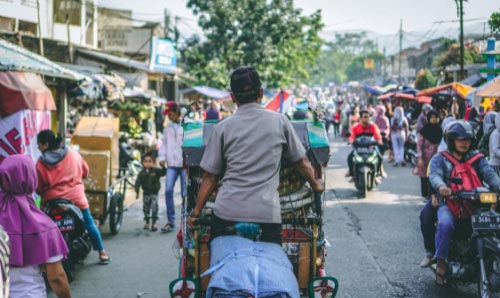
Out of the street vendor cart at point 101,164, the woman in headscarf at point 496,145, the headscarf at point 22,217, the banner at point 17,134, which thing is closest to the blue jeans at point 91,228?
the street vendor cart at point 101,164

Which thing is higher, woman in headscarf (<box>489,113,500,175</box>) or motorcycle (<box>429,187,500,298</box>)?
woman in headscarf (<box>489,113,500,175</box>)

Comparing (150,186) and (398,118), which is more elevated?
(398,118)

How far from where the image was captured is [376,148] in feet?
41.9

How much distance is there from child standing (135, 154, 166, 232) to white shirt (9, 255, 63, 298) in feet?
17.4

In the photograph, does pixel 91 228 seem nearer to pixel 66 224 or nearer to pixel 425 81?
pixel 66 224

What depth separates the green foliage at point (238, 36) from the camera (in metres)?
32.9

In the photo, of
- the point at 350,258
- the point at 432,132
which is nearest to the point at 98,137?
the point at 350,258

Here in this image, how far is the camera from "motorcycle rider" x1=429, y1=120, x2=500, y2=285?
5742 mm

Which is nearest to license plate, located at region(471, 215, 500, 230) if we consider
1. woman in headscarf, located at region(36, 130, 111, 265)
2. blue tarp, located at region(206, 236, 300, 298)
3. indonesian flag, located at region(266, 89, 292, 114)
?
blue tarp, located at region(206, 236, 300, 298)

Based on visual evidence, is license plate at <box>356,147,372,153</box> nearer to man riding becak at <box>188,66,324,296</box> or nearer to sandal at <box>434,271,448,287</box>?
sandal at <box>434,271,448,287</box>

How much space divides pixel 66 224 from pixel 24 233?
248 cm

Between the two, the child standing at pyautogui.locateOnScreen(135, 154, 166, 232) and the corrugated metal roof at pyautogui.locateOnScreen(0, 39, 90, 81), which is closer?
the corrugated metal roof at pyautogui.locateOnScreen(0, 39, 90, 81)

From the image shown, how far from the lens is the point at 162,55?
78.7 feet

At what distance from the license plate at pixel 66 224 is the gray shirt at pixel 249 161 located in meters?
3.22
